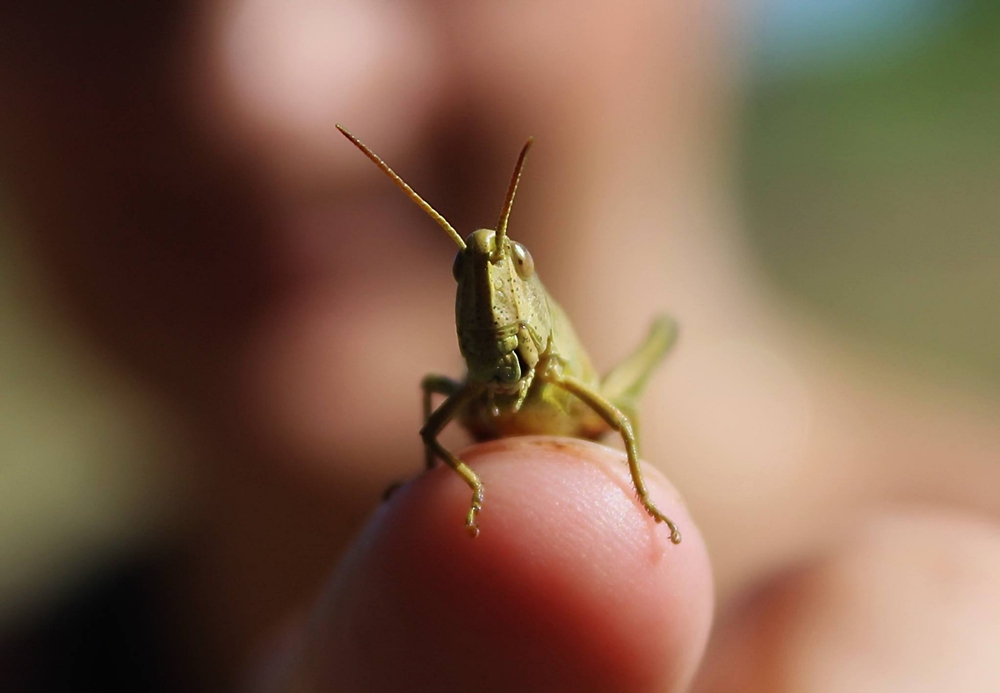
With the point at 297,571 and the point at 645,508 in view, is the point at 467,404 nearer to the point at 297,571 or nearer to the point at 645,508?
the point at 645,508

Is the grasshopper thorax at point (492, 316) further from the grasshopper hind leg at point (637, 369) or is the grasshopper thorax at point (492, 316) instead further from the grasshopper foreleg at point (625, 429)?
the grasshopper hind leg at point (637, 369)

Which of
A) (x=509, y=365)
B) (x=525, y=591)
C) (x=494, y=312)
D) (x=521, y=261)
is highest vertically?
(x=521, y=261)

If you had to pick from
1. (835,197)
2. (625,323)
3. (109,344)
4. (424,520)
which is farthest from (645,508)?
(835,197)

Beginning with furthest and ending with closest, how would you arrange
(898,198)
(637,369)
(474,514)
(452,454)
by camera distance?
1. (898,198)
2. (637,369)
3. (452,454)
4. (474,514)

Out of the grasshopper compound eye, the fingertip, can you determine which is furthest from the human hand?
the grasshopper compound eye

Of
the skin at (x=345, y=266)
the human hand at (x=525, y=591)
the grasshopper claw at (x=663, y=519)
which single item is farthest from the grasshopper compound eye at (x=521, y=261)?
the skin at (x=345, y=266)

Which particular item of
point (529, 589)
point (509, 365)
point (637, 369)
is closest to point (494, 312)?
point (509, 365)

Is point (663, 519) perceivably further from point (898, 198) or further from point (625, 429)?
point (898, 198)
